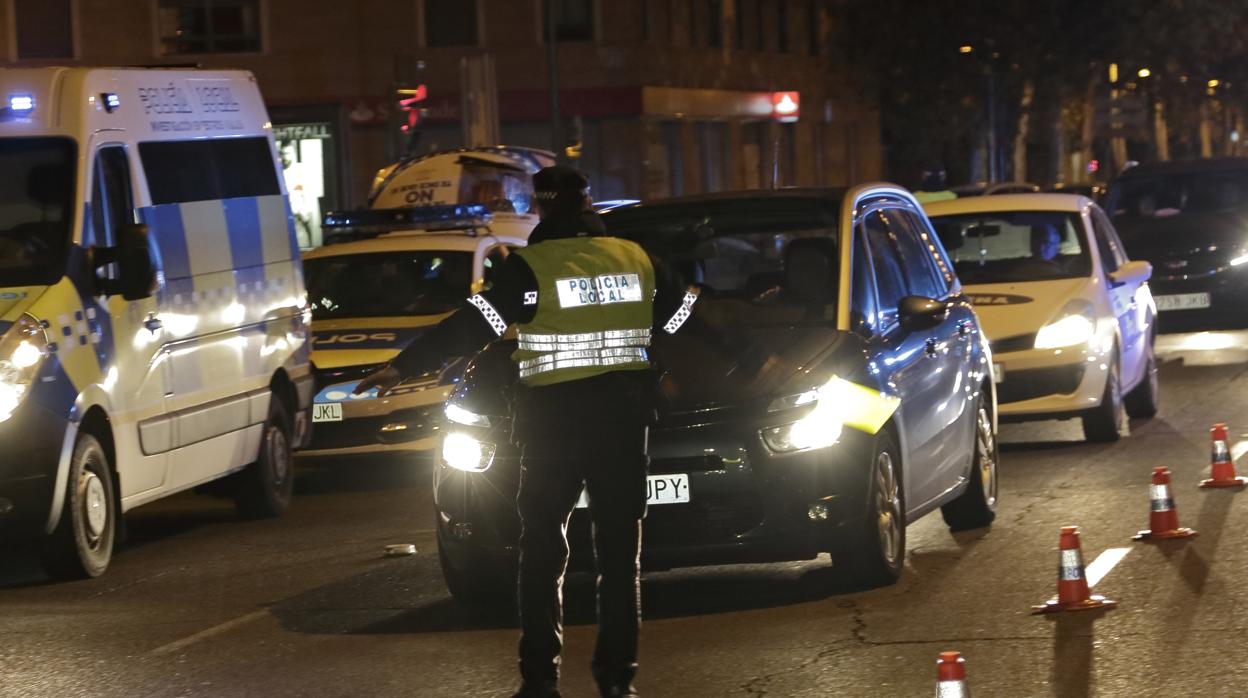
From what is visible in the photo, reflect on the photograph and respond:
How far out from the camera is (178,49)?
46875 mm

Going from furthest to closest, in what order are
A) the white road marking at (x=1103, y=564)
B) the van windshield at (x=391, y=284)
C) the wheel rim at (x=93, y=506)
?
→ 1. the van windshield at (x=391, y=284)
2. the wheel rim at (x=93, y=506)
3. the white road marking at (x=1103, y=564)

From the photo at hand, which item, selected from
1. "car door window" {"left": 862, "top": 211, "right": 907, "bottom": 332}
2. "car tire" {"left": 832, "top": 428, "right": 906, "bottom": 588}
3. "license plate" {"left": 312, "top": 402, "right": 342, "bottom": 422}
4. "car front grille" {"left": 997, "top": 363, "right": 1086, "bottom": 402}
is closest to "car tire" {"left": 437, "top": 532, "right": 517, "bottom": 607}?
"car tire" {"left": 832, "top": 428, "right": 906, "bottom": 588}

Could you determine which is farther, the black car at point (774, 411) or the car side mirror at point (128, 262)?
the car side mirror at point (128, 262)

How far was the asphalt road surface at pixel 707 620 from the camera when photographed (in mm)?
7797

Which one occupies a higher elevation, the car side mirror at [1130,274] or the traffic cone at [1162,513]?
the car side mirror at [1130,274]

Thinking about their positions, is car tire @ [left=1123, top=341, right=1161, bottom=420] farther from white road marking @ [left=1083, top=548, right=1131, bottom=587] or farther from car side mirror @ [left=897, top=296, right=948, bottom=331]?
car side mirror @ [left=897, top=296, right=948, bottom=331]

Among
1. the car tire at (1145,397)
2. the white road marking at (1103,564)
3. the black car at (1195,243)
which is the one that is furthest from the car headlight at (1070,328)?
the black car at (1195,243)

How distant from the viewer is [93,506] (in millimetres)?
11148

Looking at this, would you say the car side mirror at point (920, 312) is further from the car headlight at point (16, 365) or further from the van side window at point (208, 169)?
the van side window at point (208, 169)

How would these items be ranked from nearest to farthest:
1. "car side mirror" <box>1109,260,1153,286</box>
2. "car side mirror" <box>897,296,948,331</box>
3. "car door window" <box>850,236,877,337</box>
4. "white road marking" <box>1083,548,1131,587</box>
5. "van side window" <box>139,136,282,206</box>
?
1. "white road marking" <box>1083,548,1131,587</box>
2. "car door window" <box>850,236,877,337</box>
3. "car side mirror" <box>897,296,948,331</box>
4. "van side window" <box>139,136,282,206</box>
5. "car side mirror" <box>1109,260,1153,286</box>

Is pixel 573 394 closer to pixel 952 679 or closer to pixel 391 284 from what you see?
pixel 952 679

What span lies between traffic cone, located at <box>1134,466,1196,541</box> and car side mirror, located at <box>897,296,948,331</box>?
1234mm

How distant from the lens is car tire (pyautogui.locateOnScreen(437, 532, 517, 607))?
9070 millimetres

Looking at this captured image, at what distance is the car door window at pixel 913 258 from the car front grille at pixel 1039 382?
3.41 metres
